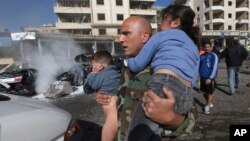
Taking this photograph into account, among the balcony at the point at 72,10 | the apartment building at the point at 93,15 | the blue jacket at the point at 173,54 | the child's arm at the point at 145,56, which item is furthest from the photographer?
the apartment building at the point at 93,15

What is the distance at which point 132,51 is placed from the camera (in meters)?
2.09

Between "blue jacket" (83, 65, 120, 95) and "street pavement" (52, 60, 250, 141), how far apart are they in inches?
60.5

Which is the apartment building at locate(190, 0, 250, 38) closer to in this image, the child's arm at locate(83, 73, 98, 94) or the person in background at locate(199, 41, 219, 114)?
the person in background at locate(199, 41, 219, 114)

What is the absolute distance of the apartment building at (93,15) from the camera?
180 feet

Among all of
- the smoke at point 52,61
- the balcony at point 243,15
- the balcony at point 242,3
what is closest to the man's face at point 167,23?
the smoke at point 52,61

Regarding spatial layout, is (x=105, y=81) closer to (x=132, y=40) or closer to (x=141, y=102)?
(x=132, y=40)

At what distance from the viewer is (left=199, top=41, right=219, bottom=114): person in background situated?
24.1ft

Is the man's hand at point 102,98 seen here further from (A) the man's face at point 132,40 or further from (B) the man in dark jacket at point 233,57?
(B) the man in dark jacket at point 233,57

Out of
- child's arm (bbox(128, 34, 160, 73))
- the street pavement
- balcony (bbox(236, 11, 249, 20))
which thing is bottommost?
the street pavement

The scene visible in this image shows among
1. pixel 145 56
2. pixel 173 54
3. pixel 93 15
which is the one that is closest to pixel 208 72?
pixel 145 56

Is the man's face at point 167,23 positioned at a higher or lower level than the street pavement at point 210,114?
higher

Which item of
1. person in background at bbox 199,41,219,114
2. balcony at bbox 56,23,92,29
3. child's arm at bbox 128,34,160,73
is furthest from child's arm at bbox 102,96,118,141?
balcony at bbox 56,23,92,29

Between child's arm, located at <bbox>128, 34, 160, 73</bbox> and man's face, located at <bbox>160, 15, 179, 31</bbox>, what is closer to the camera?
child's arm, located at <bbox>128, 34, 160, 73</bbox>

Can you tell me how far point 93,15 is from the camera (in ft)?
188
